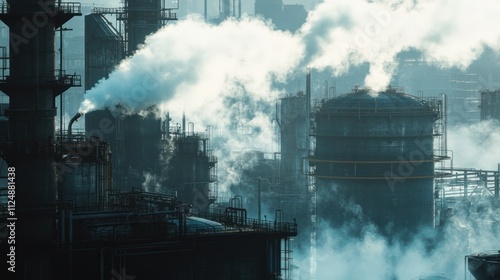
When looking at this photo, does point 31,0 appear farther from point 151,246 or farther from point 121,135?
point 121,135

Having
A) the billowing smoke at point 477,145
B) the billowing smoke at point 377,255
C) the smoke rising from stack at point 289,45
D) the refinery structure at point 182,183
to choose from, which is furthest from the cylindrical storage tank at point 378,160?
the billowing smoke at point 477,145

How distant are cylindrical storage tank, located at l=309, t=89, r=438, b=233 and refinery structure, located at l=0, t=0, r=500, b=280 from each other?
50mm

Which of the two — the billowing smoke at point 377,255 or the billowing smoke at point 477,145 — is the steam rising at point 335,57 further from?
the billowing smoke at point 477,145

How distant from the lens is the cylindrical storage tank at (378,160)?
139 feet

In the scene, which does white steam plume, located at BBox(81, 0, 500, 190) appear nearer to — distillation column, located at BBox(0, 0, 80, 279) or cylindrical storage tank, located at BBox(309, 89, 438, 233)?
cylindrical storage tank, located at BBox(309, 89, 438, 233)

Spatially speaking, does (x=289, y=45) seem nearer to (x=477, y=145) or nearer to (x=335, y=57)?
(x=335, y=57)

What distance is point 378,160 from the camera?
139 ft

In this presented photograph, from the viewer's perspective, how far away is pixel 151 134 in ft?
167

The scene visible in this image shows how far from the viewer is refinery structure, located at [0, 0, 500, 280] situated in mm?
30188

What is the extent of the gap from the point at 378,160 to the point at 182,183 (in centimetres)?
1190

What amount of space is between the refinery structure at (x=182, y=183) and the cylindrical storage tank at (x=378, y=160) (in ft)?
0.17

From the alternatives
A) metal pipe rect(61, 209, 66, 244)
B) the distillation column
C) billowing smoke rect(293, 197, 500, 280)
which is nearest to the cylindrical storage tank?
billowing smoke rect(293, 197, 500, 280)

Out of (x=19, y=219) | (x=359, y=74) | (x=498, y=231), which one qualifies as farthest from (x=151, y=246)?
(x=359, y=74)

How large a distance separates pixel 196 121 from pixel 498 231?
38832 millimetres
